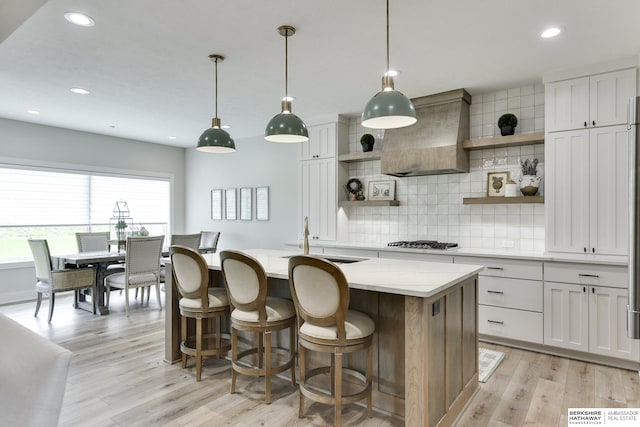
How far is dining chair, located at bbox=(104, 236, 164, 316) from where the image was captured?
15.0ft

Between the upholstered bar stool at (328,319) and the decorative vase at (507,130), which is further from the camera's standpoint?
the decorative vase at (507,130)

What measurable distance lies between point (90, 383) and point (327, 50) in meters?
3.10

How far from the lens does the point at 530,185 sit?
3.81 m

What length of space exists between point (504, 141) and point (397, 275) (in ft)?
7.63

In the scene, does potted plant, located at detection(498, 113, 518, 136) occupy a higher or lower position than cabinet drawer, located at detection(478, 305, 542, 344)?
higher

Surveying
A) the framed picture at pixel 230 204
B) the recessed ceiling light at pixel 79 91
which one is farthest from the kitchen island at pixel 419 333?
the framed picture at pixel 230 204

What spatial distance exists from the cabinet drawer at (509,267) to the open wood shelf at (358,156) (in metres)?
1.64

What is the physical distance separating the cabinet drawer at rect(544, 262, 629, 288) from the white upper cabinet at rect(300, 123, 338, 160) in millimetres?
2842

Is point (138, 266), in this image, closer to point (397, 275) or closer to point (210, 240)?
point (210, 240)

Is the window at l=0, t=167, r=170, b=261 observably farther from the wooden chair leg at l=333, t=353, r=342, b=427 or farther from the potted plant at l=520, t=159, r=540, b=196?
the potted plant at l=520, t=159, r=540, b=196

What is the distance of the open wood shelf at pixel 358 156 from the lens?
475cm

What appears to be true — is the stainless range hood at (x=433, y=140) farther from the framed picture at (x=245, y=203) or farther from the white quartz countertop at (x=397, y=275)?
the framed picture at (x=245, y=203)

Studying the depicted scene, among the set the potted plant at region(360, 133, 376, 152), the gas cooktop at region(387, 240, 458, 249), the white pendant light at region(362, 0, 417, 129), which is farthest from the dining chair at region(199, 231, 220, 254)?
the white pendant light at region(362, 0, 417, 129)

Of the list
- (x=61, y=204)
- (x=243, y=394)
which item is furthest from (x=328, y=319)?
(x=61, y=204)
